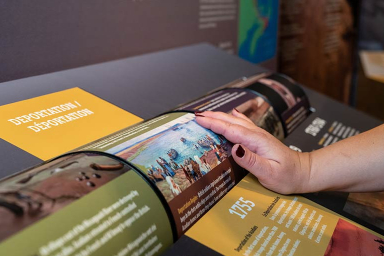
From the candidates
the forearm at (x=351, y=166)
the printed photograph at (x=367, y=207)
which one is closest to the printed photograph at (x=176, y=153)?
the forearm at (x=351, y=166)

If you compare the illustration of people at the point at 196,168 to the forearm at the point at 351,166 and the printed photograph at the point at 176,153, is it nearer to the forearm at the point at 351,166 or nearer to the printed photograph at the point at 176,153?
the printed photograph at the point at 176,153

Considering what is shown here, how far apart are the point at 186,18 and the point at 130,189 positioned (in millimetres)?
1209

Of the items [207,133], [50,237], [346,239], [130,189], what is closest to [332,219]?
[346,239]

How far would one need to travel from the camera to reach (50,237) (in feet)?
1.64

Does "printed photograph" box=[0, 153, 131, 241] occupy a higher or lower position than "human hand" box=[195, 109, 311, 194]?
higher

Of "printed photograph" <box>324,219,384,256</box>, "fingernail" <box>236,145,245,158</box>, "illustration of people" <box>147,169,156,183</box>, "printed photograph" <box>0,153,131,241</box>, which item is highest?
"printed photograph" <box>0,153,131,241</box>

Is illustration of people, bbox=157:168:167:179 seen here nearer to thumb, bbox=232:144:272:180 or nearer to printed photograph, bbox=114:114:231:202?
printed photograph, bbox=114:114:231:202

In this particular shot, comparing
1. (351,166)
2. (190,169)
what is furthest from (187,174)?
(351,166)

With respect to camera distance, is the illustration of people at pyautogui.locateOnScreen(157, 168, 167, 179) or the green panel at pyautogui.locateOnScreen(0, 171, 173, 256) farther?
the illustration of people at pyautogui.locateOnScreen(157, 168, 167, 179)

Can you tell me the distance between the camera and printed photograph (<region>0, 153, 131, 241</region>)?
0.51 meters

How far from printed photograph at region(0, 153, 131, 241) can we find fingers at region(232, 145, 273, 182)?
0.25 meters

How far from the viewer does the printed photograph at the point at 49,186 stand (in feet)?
1.67

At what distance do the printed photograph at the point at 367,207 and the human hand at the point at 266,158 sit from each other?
12 centimetres

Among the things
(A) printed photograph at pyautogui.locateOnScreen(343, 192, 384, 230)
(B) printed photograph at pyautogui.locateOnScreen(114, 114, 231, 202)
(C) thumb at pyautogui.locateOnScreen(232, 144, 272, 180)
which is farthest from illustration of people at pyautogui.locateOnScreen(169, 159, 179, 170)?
(A) printed photograph at pyautogui.locateOnScreen(343, 192, 384, 230)
